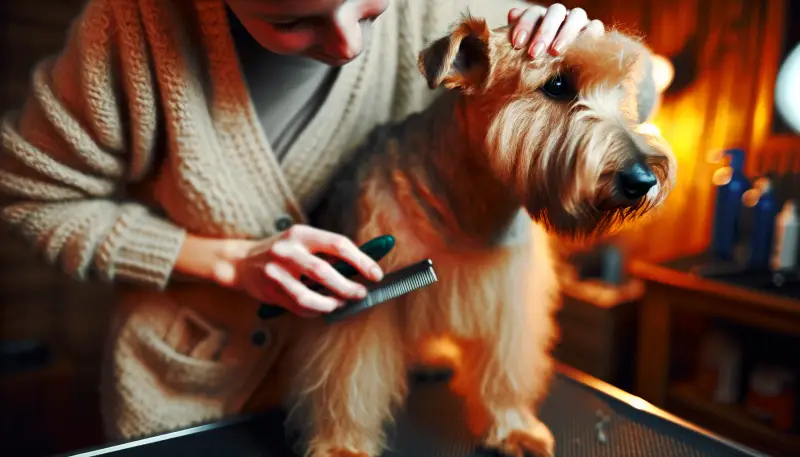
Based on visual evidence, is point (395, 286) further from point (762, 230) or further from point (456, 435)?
point (762, 230)

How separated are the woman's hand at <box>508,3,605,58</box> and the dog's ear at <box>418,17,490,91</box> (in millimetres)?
36

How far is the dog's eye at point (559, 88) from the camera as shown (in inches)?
20.0

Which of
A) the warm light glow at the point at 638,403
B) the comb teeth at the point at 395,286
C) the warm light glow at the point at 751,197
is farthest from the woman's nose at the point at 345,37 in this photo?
the warm light glow at the point at 751,197

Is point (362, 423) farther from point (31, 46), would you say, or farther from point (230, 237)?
point (31, 46)

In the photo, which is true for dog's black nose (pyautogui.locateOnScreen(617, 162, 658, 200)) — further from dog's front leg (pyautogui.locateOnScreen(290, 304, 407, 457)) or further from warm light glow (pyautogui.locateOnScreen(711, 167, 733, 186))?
warm light glow (pyautogui.locateOnScreen(711, 167, 733, 186))

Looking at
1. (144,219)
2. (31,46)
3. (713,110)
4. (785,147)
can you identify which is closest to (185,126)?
(144,219)

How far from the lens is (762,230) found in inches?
52.7

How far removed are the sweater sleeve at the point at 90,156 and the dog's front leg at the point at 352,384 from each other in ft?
0.76

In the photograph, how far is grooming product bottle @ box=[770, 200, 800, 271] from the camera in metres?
1.29

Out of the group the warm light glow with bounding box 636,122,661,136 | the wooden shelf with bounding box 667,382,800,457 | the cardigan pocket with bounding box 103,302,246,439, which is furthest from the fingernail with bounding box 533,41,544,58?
the wooden shelf with bounding box 667,382,800,457

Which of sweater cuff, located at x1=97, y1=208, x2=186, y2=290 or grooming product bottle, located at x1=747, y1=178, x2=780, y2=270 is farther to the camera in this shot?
grooming product bottle, located at x1=747, y1=178, x2=780, y2=270

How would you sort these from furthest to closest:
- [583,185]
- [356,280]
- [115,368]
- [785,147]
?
[785,147] < [115,368] < [356,280] < [583,185]

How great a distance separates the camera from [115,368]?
0.78 m

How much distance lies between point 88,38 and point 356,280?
1.41 ft
